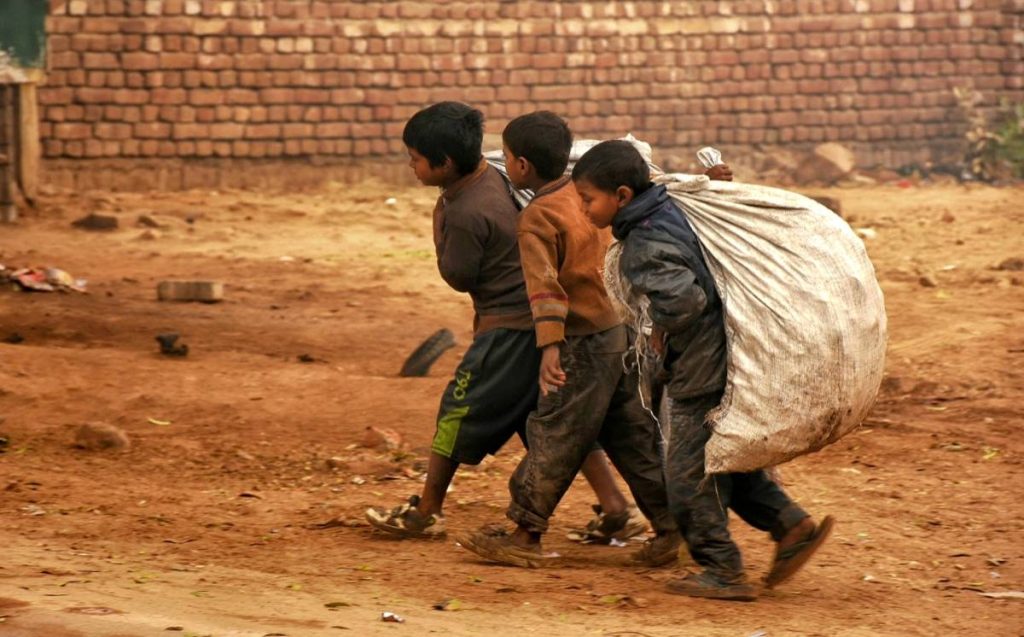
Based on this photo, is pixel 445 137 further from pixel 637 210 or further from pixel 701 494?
pixel 701 494

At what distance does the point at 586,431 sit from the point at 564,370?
0.62 ft

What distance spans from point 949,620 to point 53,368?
4.35 m

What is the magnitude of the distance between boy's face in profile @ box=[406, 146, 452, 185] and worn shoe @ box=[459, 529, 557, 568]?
106cm

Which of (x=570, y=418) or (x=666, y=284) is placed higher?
(x=666, y=284)

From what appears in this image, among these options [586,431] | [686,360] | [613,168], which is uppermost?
[613,168]

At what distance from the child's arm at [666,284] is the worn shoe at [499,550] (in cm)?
89

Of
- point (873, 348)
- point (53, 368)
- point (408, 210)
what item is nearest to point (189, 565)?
point (873, 348)

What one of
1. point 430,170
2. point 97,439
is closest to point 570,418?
point 430,170

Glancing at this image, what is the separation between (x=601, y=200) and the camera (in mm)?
4008

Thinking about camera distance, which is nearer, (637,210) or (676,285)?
(676,285)

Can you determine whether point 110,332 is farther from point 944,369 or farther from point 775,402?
point 775,402

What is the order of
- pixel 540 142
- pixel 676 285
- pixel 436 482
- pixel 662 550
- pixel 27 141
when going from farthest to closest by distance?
pixel 27 141 < pixel 436 482 < pixel 662 550 < pixel 540 142 < pixel 676 285

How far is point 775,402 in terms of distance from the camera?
3.89m

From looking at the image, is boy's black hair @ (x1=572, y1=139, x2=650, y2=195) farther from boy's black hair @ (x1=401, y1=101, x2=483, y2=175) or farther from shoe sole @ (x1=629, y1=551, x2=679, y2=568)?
shoe sole @ (x1=629, y1=551, x2=679, y2=568)
